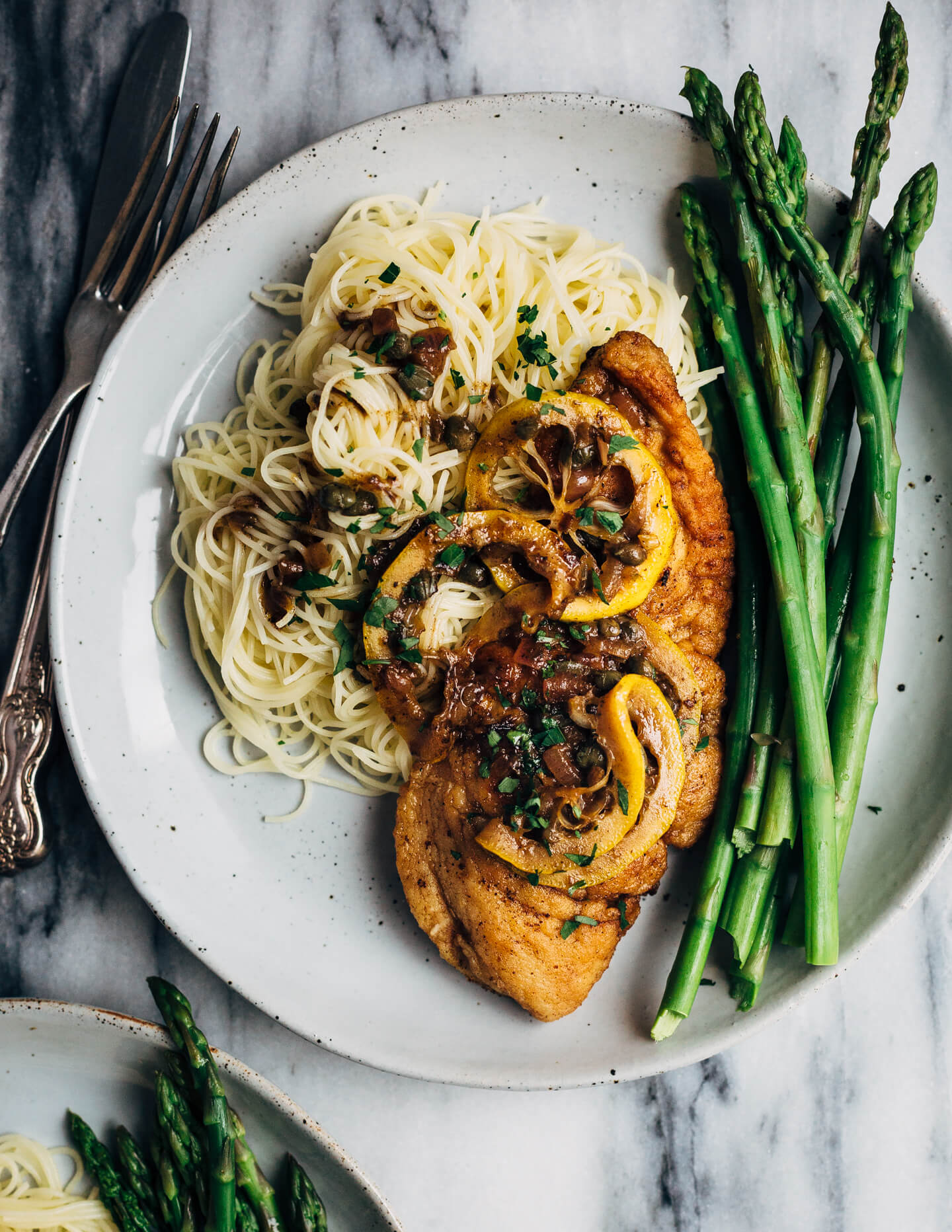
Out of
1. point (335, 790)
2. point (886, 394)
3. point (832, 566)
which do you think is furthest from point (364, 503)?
point (886, 394)

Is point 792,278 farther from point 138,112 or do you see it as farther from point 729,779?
point 138,112

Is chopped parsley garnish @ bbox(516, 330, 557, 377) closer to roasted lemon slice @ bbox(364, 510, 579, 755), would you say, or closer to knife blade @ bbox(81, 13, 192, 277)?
roasted lemon slice @ bbox(364, 510, 579, 755)

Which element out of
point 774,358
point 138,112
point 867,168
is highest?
point 867,168

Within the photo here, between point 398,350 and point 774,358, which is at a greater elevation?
point 774,358

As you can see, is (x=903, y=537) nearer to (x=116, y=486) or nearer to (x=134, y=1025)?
(x=116, y=486)

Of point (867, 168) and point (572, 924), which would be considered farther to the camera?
point (867, 168)

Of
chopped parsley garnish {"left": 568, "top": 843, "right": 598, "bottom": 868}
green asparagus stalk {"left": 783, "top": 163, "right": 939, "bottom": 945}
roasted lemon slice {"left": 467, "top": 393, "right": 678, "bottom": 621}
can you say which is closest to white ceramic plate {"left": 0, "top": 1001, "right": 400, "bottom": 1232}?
chopped parsley garnish {"left": 568, "top": 843, "right": 598, "bottom": 868}

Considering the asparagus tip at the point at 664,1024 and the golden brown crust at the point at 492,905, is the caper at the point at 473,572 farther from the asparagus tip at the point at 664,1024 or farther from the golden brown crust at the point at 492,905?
the asparagus tip at the point at 664,1024
